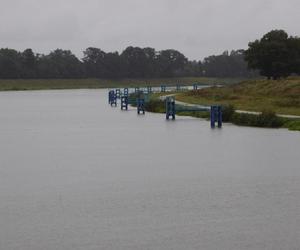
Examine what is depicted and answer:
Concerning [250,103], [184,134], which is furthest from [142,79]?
[184,134]

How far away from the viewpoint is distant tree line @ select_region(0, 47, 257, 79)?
158m

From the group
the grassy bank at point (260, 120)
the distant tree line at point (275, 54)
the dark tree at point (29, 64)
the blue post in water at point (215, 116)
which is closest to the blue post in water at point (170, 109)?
the grassy bank at point (260, 120)

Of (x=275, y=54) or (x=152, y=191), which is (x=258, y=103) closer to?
(x=275, y=54)

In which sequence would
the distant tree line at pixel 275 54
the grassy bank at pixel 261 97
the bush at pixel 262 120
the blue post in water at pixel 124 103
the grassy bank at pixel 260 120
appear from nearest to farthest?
the grassy bank at pixel 260 120 → the bush at pixel 262 120 → the grassy bank at pixel 261 97 → the blue post in water at pixel 124 103 → the distant tree line at pixel 275 54

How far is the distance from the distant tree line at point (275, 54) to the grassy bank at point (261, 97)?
4654 mm

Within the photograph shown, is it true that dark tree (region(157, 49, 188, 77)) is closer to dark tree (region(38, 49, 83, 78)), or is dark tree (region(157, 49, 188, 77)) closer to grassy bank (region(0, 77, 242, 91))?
grassy bank (region(0, 77, 242, 91))

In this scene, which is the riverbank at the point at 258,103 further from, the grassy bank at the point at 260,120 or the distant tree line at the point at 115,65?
the distant tree line at the point at 115,65

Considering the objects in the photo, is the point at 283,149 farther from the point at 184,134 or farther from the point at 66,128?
the point at 66,128

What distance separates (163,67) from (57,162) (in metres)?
149

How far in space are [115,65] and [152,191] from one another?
484 ft

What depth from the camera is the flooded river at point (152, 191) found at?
15.5m

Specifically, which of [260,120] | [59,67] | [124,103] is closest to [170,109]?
[260,120]

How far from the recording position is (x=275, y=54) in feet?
235

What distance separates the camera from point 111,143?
34438 mm
